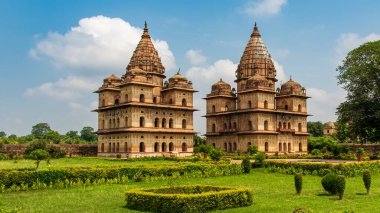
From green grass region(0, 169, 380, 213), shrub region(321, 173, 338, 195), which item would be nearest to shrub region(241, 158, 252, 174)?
green grass region(0, 169, 380, 213)

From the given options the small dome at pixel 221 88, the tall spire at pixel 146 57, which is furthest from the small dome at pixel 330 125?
the tall spire at pixel 146 57

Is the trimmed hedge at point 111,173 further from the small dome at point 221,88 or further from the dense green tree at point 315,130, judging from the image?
the dense green tree at point 315,130

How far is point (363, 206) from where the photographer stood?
53.3ft

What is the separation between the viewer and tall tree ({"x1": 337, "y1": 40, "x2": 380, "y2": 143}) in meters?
40.0

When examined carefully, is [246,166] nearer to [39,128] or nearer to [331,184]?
[331,184]

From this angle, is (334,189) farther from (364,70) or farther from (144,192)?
(364,70)

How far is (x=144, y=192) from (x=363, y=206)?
851 centimetres

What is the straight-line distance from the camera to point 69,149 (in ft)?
172

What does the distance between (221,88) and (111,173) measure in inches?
1378

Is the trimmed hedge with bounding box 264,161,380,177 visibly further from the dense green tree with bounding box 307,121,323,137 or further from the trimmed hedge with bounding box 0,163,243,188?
the dense green tree with bounding box 307,121,323,137

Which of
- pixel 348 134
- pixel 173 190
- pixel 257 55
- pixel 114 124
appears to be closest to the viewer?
pixel 173 190

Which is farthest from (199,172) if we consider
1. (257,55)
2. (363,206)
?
(257,55)

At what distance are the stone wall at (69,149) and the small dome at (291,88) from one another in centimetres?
2676

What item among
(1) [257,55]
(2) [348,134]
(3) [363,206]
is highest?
(1) [257,55]
